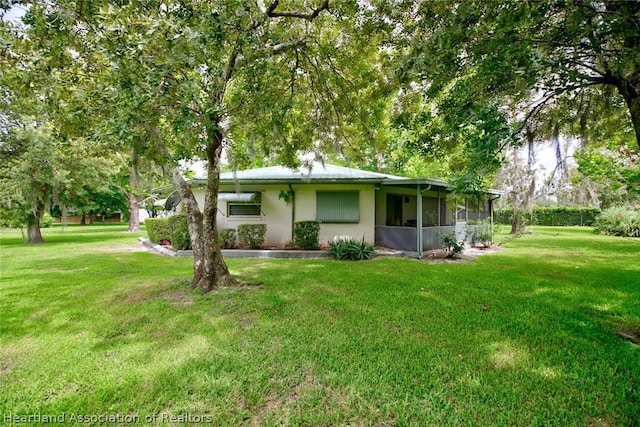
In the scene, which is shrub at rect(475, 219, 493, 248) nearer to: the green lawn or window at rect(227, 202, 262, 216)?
the green lawn

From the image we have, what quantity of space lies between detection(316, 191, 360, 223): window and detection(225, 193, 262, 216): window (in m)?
2.33

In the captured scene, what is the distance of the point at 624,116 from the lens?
5.39 meters

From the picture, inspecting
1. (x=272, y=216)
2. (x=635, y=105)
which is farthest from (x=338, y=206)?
(x=635, y=105)

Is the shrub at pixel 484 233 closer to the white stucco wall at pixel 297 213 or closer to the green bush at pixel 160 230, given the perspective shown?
the white stucco wall at pixel 297 213

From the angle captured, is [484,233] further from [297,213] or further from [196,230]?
[196,230]

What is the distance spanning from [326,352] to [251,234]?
7892 mm

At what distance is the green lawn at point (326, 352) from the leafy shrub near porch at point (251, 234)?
13.7 feet

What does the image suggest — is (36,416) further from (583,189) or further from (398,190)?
(583,189)

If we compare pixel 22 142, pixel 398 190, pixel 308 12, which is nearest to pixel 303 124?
pixel 308 12

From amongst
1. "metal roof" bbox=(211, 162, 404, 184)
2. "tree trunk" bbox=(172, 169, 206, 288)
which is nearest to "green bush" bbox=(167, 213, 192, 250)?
"metal roof" bbox=(211, 162, 404, 184)

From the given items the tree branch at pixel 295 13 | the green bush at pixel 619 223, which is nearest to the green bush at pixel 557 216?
the green bush at pixel 619 223

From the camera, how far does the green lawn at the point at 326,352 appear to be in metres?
2.57

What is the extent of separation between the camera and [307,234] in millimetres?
10586

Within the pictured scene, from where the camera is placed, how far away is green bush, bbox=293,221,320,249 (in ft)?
34.7
